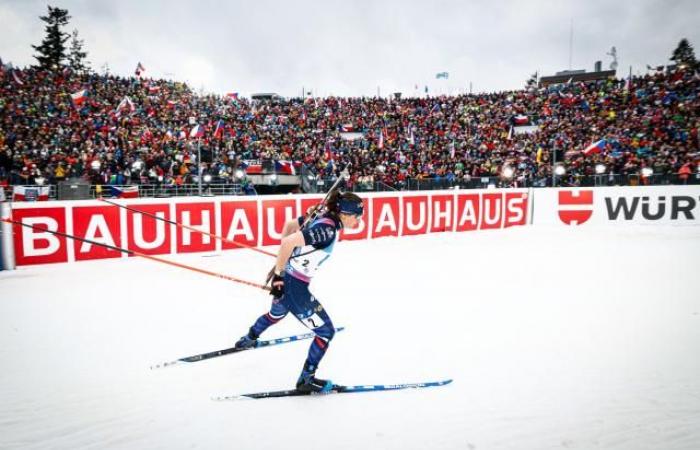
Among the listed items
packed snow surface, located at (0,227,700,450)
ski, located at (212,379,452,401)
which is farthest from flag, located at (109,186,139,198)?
ski, located at (212,379,452,401)

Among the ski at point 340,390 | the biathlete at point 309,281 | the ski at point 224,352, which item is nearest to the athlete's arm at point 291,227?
the biathlete at point 309,281

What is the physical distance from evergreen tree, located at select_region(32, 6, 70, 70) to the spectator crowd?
43200mm

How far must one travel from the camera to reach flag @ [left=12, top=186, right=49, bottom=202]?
15.6 metres

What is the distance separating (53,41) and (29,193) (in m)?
69.7

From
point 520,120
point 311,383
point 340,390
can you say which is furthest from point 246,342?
point 520,120

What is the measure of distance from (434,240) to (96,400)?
11.5 meters

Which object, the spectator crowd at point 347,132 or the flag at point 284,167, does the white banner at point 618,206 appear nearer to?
the spectator crowd at point 347,132

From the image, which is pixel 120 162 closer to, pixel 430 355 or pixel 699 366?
pixel 430 355

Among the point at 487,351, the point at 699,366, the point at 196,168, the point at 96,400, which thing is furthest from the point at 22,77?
the point at 699,366

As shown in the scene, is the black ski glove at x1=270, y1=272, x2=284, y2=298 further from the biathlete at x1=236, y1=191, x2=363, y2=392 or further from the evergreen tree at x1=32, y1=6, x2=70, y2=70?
the evergreen tree at x1=32, y1=6, x2=70, y2=70

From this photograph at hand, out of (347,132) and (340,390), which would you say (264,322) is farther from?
(347,132)

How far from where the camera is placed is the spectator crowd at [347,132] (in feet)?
66.0

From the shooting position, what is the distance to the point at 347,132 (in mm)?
36219

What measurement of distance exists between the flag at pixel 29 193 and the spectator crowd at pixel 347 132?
3.32ft
